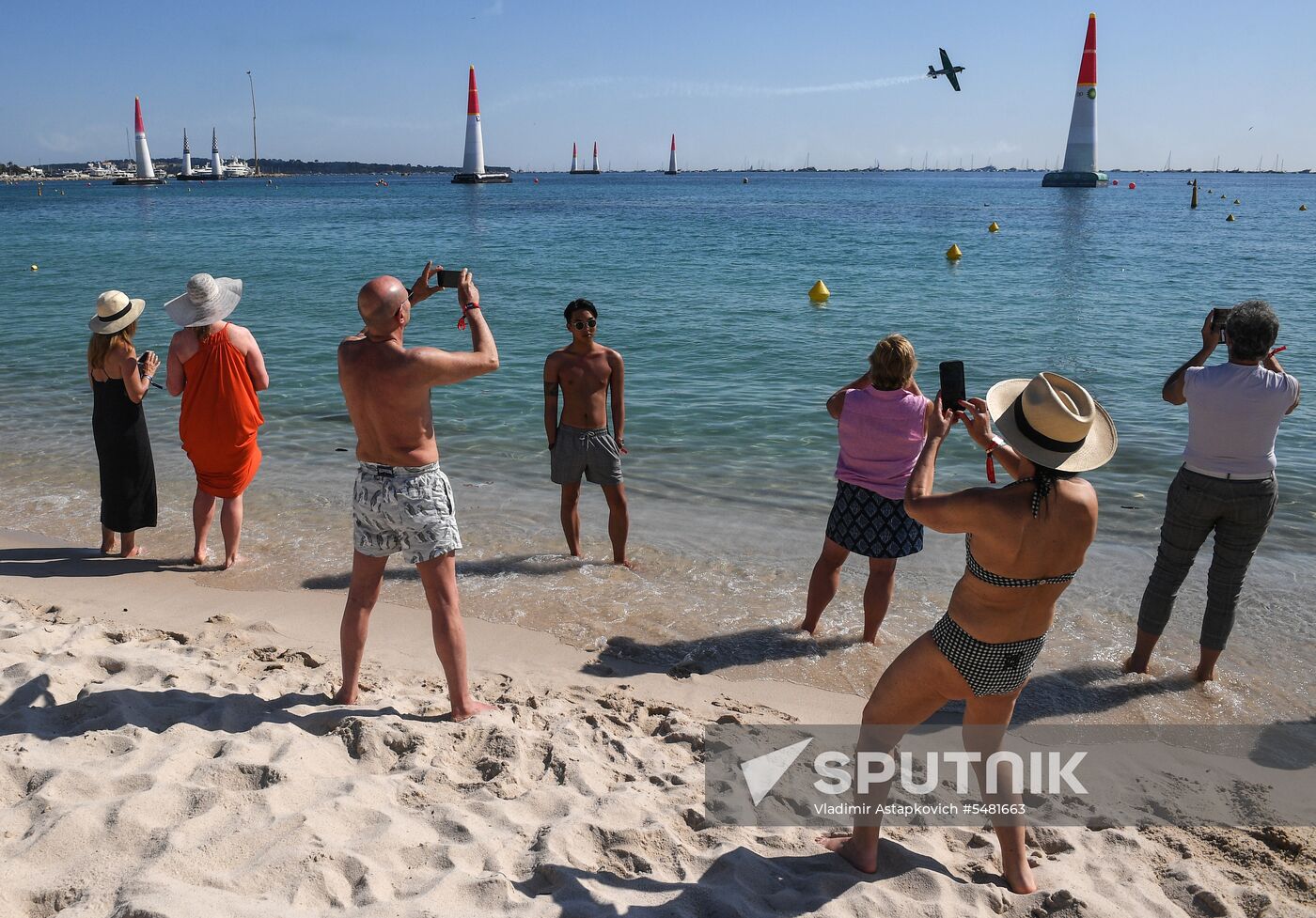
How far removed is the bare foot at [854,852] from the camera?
116 inches

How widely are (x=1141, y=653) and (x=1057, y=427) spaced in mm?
2888

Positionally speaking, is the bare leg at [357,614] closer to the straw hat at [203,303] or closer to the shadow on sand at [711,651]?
the shadow on sand at [711,651]

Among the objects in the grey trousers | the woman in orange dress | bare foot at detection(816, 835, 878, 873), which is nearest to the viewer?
bare foot at detection(816, 835, 878, 873)

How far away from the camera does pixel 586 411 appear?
5770 mm

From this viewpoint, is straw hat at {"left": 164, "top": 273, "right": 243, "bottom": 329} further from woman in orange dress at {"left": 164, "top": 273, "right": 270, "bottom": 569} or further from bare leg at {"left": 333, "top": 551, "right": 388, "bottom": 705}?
bare leg at {"left": 333, "top": 551, "right": 388, "bottom": 705}

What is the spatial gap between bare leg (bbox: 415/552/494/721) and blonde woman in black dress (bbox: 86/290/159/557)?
2.81m

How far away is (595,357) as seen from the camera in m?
5.71

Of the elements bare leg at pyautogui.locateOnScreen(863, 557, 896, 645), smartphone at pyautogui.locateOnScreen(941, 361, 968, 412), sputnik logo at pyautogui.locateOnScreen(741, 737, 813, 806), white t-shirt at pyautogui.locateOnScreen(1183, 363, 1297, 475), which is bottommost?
sputnik logo at pyautogui.locateOnScreen(741, 737, 813, 806)

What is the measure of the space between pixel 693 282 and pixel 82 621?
17851 mm

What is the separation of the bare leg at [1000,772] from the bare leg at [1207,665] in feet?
7.81

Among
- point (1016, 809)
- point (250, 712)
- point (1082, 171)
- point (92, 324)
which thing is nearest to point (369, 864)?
point (250, 712)

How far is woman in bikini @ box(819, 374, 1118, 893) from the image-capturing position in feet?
8.43

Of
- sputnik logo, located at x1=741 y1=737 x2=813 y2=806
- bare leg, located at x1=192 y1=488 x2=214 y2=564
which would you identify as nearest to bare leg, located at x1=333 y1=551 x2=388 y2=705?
sputnik logo, located at x1=741 y1=737 x2=813 y2=806

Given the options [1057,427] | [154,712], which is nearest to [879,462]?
[1057,427]
